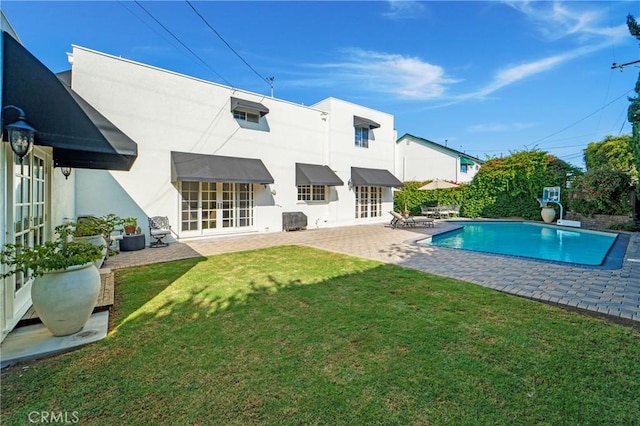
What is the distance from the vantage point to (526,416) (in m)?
2.71

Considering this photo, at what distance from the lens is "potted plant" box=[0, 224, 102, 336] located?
13.2ft

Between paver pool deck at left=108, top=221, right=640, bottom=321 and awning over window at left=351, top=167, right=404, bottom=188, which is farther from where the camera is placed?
awning over window at left=351, top=167, right=404, bottom=188

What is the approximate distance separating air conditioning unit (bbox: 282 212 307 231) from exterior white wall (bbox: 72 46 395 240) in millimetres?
366

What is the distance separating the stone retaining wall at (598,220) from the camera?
18.4 m

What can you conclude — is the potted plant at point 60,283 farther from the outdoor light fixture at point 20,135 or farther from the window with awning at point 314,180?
the window with awning at point 314,180

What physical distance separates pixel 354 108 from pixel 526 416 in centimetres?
2157

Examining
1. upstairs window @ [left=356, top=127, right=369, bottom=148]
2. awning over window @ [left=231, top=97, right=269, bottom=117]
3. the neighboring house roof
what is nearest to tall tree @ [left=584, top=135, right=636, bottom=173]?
the neighboring house roof

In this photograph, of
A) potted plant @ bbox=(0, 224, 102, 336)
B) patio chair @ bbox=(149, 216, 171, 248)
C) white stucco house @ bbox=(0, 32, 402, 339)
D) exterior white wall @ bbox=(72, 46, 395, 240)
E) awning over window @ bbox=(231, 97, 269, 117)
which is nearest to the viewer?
potted plant @ bbox=(0, 224, 102, 336)

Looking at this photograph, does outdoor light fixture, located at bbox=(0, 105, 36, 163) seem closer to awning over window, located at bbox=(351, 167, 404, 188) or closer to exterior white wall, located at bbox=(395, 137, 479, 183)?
awning over window, located at bbox=(351, 167, 404, 188)

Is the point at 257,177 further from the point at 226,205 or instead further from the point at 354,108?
the point at 354,108

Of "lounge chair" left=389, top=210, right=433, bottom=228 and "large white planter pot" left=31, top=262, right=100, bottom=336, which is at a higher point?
"lounge chair" left=389, top=210, right=433, bottom=228

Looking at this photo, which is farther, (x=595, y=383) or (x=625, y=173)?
(x=625, y=173)

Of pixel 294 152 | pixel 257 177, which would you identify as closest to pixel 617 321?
pixel 257 177

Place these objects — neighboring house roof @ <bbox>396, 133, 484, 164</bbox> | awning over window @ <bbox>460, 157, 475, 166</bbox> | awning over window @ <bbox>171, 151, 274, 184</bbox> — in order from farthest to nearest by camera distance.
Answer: awning over window @ <bbox>460, 157, 475, 166</bbox> → neighboring house roof @ <bbox>396, 133, 484, 164</bbox> → awning over window @ <bbox>171, 151, 274, 184</bbox>
